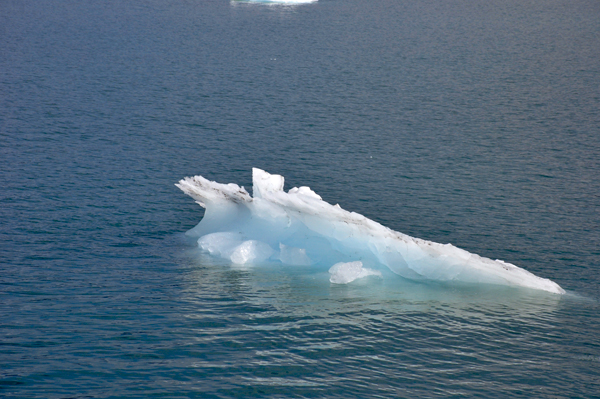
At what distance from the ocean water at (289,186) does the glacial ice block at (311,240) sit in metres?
0.60

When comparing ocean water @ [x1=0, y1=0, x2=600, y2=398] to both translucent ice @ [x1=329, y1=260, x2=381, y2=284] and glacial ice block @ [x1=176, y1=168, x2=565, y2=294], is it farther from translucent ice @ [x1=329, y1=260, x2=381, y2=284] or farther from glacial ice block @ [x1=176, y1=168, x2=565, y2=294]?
glacial ice block @ [x1=176, y1=168, x2=565, y2=294]

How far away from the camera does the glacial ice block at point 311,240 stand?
1842 centimetres

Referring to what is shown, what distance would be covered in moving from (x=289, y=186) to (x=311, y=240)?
880 cm

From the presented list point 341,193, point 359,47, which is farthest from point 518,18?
point 341,193

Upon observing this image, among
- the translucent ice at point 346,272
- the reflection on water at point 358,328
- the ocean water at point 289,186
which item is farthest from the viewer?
the translucent ice at point 346,272

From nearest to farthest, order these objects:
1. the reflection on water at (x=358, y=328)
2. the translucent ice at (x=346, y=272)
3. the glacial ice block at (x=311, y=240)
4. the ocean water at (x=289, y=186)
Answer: the reflection on water at (x=358, y=328), the ocean water at (x=289, y=186), the glacial ice block at (x=311, y=240), the translucent ice at (x=346, y=272)

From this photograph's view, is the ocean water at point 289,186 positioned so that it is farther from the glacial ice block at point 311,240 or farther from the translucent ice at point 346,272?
the glacial ice block at point 311,240

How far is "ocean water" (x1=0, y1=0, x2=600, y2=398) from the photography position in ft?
47.2

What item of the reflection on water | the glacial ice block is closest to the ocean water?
the reflection on water

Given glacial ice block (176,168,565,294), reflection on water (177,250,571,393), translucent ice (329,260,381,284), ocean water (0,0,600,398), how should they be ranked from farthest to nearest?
translucent ice (329,260,381,284), glacial ice block (176,168,565,294), ocean water (0,0,600,398), reflection on water (177,250,571,393)

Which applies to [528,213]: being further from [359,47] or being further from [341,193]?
[359,47]

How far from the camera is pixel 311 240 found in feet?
67.1

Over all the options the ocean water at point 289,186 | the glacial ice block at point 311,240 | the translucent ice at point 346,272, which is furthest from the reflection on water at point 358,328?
the glacial ice block at point 311,240

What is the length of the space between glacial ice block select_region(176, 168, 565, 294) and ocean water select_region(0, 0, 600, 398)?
597 mm
